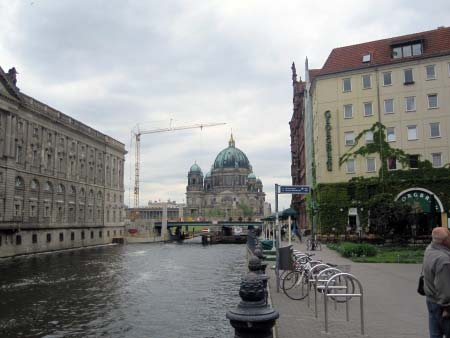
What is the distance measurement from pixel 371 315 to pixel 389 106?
129 ft

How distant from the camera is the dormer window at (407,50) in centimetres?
4797

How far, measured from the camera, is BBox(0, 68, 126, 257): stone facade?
5331 cm

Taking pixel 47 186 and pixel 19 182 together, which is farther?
pixel 47 186

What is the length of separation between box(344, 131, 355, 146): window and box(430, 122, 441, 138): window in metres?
8.01

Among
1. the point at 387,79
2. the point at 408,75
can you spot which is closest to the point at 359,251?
the point at 387,79

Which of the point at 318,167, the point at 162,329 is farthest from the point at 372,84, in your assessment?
the point at 162,329

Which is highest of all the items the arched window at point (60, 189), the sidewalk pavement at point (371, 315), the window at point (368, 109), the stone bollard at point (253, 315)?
the window at point (368, 109)

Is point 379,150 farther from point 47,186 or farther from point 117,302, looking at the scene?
point 47,186

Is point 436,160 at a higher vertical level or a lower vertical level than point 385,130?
lower

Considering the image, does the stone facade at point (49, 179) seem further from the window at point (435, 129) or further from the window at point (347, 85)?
the window at point (435, 129)

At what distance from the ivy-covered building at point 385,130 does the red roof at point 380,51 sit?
11 centimetres

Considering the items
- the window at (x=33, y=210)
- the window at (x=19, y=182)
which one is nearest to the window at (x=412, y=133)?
the window at (x=19, y=182)

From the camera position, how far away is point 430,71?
46688mm

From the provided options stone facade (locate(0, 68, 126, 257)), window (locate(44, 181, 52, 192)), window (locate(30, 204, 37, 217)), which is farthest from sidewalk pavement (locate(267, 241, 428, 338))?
window (locate(44, 181, 52, 192))
